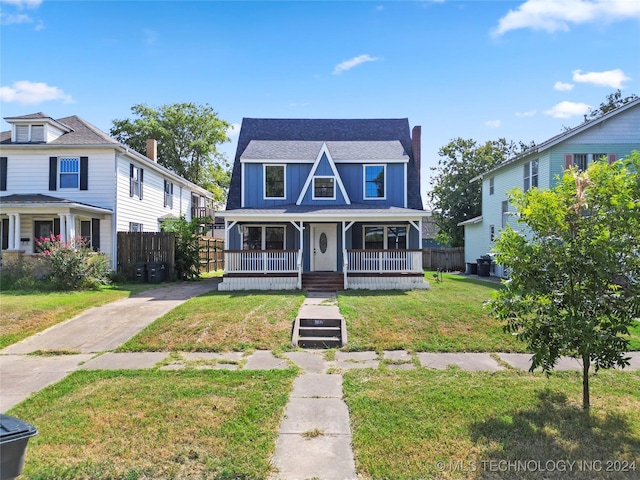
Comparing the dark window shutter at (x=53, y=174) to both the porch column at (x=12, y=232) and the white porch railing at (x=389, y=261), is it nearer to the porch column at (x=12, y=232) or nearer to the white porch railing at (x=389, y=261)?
the porch column at (x=12, y=232)

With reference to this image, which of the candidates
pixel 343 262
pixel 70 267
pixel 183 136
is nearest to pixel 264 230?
pixel 343 262

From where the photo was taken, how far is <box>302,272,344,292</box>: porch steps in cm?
1494

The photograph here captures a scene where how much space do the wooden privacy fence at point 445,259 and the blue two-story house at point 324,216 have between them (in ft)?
36.1

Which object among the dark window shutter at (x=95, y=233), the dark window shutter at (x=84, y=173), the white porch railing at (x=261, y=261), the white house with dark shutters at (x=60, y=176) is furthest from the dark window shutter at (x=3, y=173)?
the white porch railing at (x=261, y=261)

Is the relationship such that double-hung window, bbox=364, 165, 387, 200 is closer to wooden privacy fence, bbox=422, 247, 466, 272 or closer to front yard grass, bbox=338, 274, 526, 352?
front yard grass, bbox=338, 274, 526, 352

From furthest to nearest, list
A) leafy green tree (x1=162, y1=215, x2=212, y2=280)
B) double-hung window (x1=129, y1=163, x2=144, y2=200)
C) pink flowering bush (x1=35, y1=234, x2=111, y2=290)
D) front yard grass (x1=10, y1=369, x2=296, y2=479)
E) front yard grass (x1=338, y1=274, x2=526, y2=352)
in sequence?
double-hung window (x1=129, y1=163, x2=144, y2=200) < leafy green tree (x1=162, y1=215, x2=212, y2=280) < pink flowering bush (x1=35, y1=234, x2=111, y2=290) < front yard grass (x1=338, y1=274, x2=526, y2=352) < front yard grass (x1=10, y1=369, x2=296, y2=479)

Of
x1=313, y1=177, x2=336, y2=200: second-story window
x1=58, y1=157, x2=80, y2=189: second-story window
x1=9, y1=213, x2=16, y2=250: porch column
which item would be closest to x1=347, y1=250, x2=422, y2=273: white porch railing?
x1=313, y1=177, x2=336, y2=200: second-story window

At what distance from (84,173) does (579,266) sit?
1933 cm

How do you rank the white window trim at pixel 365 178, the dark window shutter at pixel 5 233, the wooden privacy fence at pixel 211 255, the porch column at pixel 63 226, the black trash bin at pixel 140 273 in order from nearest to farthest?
the porch column at pixel 63 226 → the black trash bin at pixel 140 273 → the dark window shutter at pixel 5 233 → the white window trim at pixel 365 178 → the wooden privacy fence at pixel 211 255

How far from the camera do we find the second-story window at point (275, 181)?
57.9ft

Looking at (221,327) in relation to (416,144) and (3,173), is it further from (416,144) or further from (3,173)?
(3,173)

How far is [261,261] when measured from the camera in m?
15.2

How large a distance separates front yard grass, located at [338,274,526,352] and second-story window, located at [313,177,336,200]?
20.8 ft

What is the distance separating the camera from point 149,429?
4414 millimetres
